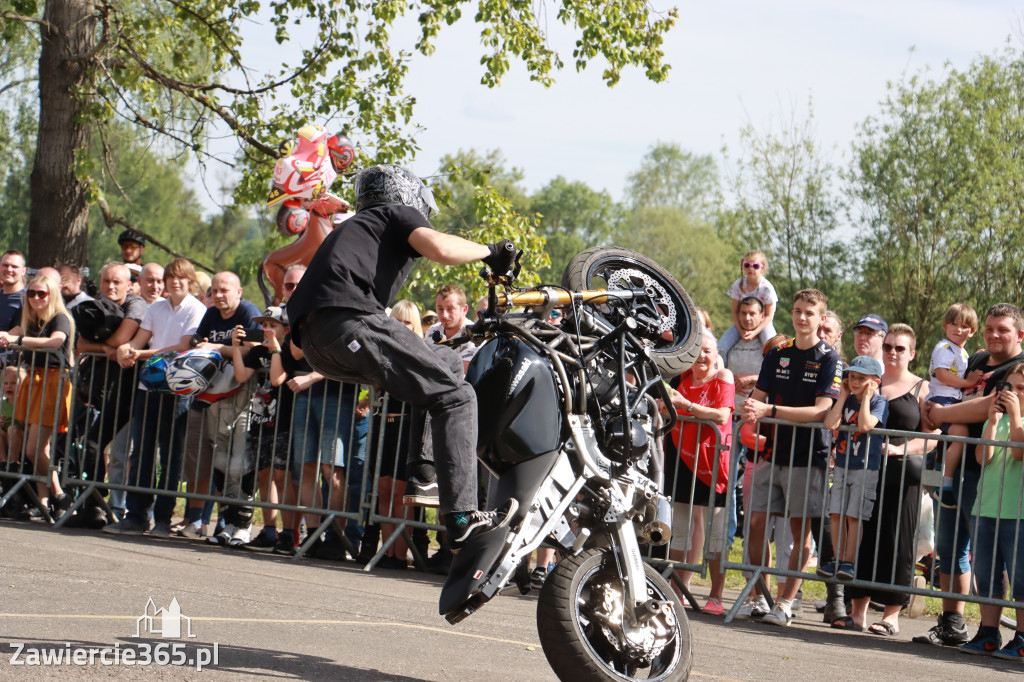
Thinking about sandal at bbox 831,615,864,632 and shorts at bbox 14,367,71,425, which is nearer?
sandal at bbox 831,615,864,632

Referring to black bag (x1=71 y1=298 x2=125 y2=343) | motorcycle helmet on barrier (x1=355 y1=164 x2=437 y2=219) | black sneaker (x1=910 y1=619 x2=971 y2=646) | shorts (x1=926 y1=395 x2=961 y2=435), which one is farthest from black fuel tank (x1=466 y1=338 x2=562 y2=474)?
black bag (x1=71 y1=298 x2=125 y2=343)

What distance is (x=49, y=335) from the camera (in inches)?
408

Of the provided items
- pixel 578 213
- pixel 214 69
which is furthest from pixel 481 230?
pixel 578 213

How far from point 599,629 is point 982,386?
503cm

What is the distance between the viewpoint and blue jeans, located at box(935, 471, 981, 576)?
774cm

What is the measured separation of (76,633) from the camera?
194 inches

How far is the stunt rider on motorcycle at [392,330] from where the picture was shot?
14.6ft

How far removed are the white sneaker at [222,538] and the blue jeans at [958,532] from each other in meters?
5.46

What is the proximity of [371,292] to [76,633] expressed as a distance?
77.4 inches

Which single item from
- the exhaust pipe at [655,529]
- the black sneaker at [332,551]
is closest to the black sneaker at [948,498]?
the exhaust pipe at [655,529]

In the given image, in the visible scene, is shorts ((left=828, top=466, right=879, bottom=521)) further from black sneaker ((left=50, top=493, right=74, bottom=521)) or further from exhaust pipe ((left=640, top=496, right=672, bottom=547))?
black sneaker ((left=50, top=493, right=74, bottom=521))

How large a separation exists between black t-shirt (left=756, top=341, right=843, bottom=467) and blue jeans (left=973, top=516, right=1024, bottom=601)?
3.79ft

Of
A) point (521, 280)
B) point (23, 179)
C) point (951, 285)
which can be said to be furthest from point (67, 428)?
point (23, 179)

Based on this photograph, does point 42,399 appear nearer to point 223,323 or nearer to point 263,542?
point 223,323
